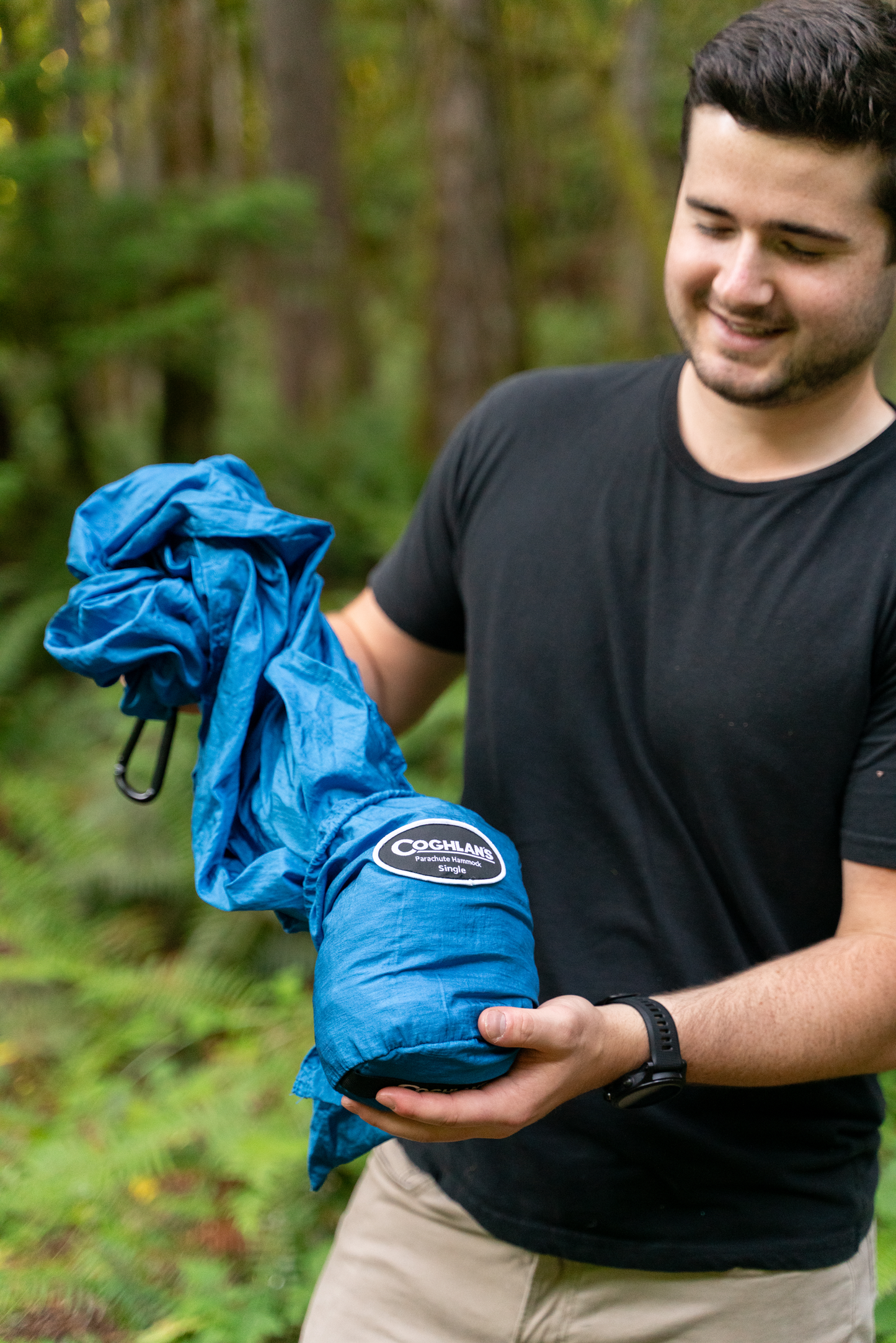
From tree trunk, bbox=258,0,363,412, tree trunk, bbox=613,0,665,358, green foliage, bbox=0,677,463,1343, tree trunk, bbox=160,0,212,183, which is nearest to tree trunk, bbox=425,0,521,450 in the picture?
tree trunk, bbox=613,0,665,358

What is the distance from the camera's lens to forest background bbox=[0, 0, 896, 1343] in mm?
2617

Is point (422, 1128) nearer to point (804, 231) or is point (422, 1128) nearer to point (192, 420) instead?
point (804, 231)

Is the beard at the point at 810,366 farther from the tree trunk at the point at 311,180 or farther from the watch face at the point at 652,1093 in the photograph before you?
the tree trunk at the point at 311,180

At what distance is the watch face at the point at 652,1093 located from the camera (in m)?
1.39

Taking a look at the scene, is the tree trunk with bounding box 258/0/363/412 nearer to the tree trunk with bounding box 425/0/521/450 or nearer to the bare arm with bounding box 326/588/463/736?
the tree trunk with bounding box 425/0/521/450

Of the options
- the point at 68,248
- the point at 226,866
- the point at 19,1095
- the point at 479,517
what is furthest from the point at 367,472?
the point at 226,866

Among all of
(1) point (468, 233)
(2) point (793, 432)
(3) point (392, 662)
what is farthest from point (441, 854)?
(1) point (468, 233)

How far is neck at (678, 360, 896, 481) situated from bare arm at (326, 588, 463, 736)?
68 cm

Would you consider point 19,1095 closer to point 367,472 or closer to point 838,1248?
point 838,1248

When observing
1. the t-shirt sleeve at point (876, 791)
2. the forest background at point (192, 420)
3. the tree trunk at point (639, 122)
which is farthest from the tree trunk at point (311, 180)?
the t-shirt sleeve at point (876, 791)

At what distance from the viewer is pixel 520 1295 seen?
5.61ft

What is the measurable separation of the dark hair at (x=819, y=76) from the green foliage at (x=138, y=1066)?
247cm

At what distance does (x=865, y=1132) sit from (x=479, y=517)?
1.26m

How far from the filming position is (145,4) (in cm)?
664
